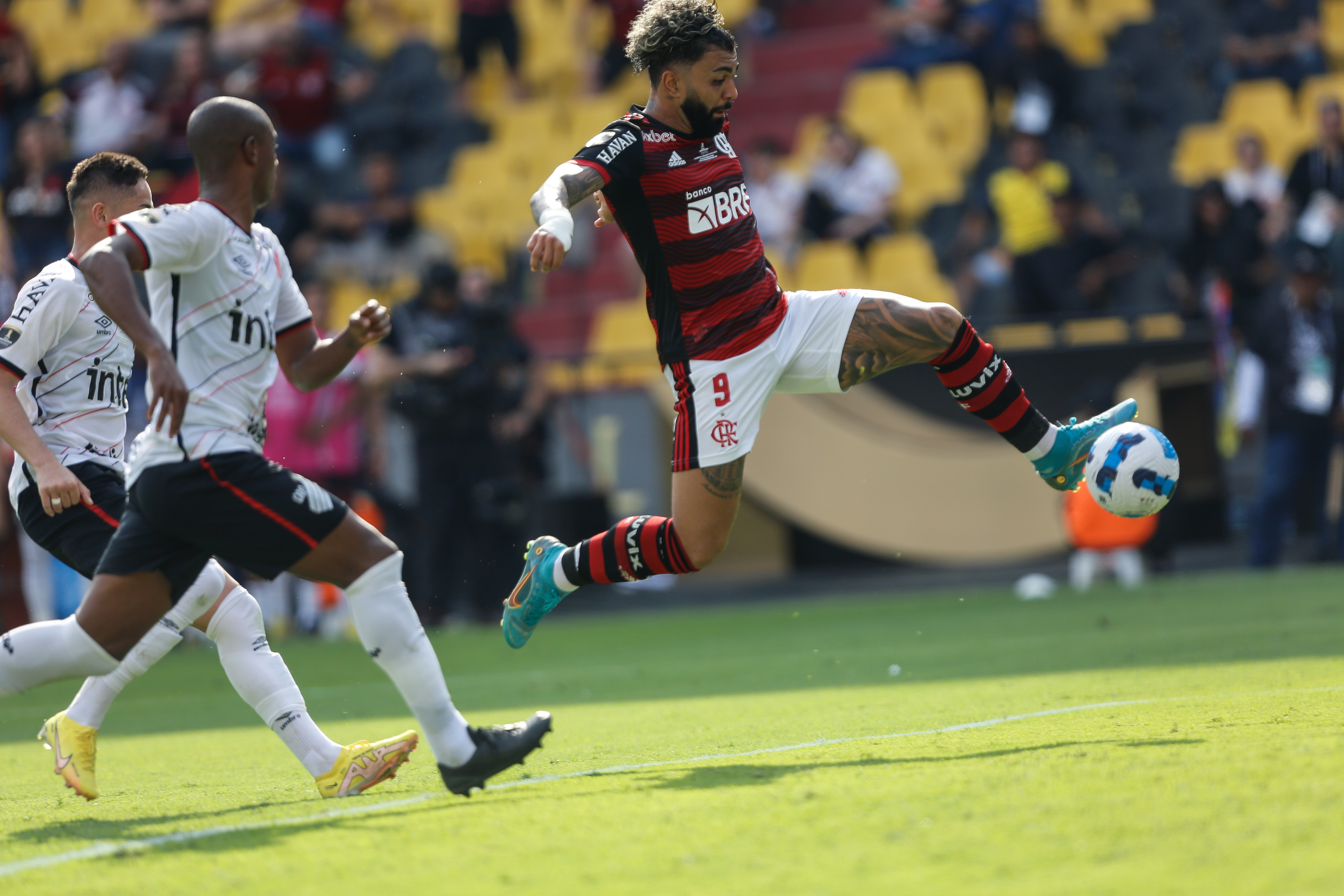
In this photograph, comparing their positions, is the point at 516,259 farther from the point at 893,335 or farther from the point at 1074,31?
the point at 893,335

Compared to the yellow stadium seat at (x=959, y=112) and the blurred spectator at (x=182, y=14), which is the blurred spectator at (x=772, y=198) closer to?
the yellow stadium seat at (x=959, y=112)

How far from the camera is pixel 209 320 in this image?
434cm

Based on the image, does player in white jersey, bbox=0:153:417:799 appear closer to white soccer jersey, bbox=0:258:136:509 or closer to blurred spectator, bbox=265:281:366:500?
white soccer jersey, bbox=0:258:136:509

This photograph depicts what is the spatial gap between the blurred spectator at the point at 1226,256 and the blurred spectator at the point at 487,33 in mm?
9304

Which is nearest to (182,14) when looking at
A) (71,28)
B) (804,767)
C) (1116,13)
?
(71,28)

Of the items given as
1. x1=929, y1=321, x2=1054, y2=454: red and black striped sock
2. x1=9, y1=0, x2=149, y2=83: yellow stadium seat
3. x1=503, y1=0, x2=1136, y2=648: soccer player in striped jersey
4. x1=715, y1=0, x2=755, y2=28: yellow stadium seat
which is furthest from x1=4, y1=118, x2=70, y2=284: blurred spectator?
x1=929, y1=321, x2=1054, y2=454: red and black striped sock

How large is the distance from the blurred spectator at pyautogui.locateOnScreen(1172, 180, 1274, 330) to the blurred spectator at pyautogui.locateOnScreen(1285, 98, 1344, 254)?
37 cm

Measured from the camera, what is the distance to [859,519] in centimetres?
1372

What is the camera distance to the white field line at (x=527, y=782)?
3.95 meters

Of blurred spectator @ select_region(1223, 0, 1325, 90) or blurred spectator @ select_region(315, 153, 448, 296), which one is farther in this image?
blurred spectator @ select_region(315, 153, 448, 296)

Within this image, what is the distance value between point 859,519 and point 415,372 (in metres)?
4.11

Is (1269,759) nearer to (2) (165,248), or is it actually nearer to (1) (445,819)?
(1) (445,819)

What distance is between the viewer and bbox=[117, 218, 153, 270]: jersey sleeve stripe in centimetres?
412

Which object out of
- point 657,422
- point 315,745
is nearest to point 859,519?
point 657,422
